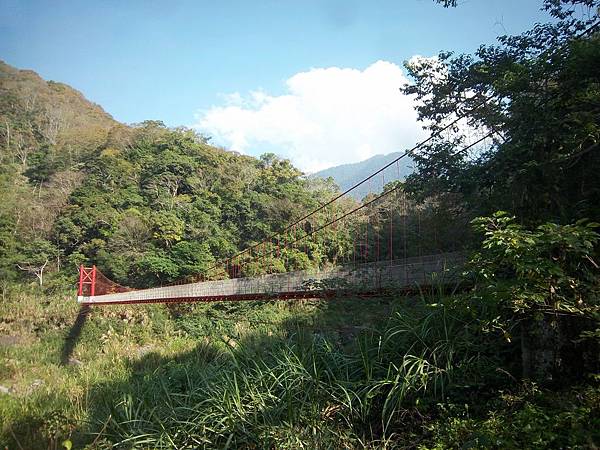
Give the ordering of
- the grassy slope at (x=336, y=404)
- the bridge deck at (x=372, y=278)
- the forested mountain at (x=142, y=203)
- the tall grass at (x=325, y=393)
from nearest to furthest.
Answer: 1. the grassy slope at (x=336, y=404)
2. the tall grass at (x=325, y=393)
3. the bridge deck at (x=372, y=278)
4. the forested mountain at (x=142, y=203)

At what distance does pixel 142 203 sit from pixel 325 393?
13.6 m

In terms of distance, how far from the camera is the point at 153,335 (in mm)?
9602

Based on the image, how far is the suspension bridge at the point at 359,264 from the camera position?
Result: 3476 mm

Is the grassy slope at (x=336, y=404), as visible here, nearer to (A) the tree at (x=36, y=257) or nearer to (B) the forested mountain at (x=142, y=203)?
(B) the forested mountain at (x=142, y=203)

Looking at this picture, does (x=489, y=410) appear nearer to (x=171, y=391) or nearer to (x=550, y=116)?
(x=550, y=116)

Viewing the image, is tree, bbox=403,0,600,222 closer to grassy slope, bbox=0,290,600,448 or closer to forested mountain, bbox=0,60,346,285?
grassy slope, bbox=0,290,600,448

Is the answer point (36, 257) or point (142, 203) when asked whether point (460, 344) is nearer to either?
point (142, 203)

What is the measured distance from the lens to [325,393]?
1.88 m

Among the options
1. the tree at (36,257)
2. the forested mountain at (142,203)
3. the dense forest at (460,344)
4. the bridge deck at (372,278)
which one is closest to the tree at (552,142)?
Result: the dense forest at (460,344)

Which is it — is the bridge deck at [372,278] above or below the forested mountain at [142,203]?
below

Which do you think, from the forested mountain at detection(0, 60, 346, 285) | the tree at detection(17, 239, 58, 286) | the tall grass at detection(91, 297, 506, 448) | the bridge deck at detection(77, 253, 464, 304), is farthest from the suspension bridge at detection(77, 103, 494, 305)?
the tree at detection(17, 239, 58, 286)

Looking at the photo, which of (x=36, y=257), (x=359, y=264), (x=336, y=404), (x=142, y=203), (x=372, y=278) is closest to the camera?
(x=336, y=404)

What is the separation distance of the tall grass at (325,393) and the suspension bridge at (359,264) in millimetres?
520

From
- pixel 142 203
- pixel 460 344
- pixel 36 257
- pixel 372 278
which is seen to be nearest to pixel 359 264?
pixel 372 278
